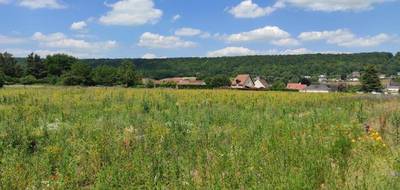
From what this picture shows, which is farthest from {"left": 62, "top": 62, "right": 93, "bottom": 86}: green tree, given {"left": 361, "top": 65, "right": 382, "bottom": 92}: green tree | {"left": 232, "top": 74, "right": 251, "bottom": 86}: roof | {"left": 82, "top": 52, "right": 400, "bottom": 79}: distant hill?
{"left": 82, "top": 52, "right": 400, "bottom": 79}: distant hill

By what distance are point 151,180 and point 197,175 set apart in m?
0.76

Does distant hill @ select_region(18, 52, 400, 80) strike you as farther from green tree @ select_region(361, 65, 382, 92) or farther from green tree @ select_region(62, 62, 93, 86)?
green tree @ select_region(361, 65, 382, 92)

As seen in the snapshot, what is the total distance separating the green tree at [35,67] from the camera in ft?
318

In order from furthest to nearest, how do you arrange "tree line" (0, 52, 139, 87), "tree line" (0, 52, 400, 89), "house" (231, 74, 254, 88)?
1. "house" (231, 74, 254, 88)
2. "tree line" (0, 52, 400, 89)
3. "tree line" (0, 52, 139, 87)

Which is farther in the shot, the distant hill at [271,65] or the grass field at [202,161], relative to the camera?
the distant hill at [271,65]

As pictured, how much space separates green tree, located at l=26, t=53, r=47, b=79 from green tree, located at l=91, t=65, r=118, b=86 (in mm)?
15990

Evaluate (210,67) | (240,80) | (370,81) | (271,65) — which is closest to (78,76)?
(240,80)

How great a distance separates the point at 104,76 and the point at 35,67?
1915cm

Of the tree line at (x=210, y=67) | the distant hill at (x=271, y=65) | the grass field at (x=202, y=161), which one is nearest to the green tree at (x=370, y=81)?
the tree line at (x=210, y=67)

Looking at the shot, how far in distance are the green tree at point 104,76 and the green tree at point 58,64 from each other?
13295 millimetres

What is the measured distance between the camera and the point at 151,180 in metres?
5.94

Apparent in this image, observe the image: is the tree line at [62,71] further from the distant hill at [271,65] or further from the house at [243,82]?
the distant hill at [271,65]

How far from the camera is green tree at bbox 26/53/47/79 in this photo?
97012 mm

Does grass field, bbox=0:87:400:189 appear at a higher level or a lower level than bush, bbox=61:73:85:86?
higher
